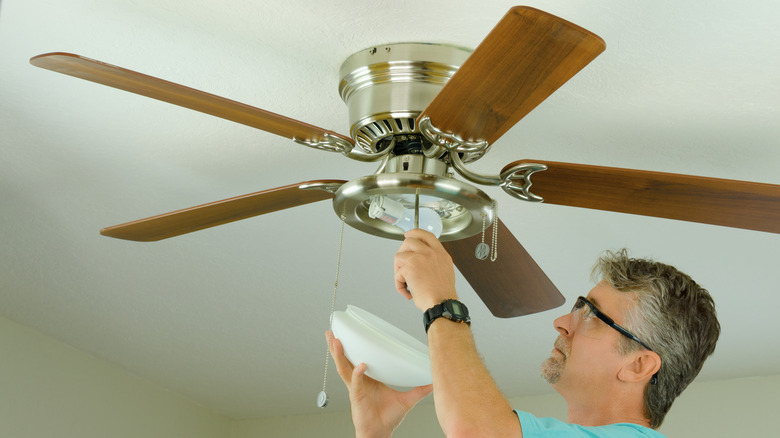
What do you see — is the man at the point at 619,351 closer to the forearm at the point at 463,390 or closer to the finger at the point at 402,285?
the finger at the point at 402,285

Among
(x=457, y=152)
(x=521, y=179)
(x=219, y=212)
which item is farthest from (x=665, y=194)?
(x=219, y=212)

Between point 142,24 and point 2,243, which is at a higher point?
point 142,24

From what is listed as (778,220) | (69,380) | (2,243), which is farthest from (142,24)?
(69,380)

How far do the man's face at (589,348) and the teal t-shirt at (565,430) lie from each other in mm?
185

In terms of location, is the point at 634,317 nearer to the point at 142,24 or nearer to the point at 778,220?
the point at 778,220

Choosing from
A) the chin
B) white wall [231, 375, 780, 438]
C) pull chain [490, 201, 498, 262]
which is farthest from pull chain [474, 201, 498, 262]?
white wall [231, 375, 780, 438]

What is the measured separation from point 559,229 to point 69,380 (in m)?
2.08

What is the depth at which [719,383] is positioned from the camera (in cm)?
327

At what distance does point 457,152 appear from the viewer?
1329 millimetres

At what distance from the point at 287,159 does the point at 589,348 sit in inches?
31.4

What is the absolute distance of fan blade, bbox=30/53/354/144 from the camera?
3.58 ft

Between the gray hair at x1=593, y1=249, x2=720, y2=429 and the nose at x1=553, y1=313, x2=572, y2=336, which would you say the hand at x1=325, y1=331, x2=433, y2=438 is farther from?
the gray hair at x1=593, y1=249, x2=720, y2=429

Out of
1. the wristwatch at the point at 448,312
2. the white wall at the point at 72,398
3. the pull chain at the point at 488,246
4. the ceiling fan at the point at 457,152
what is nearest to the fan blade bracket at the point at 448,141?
the ceiling fan at the point at 457,152

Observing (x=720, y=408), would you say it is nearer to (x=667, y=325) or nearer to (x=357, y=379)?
(x=667, y=325)
